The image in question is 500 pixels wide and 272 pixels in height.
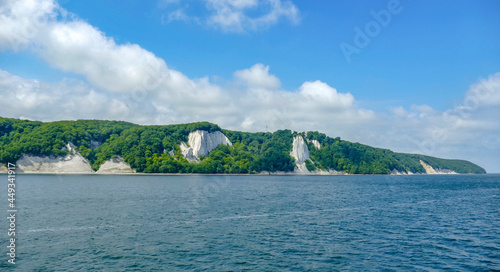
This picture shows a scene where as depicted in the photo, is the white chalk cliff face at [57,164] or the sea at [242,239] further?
the white chalk cliff face at [57,164]

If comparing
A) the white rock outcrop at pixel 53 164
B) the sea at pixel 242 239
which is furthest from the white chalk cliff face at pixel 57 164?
the sea at pixel 242 239

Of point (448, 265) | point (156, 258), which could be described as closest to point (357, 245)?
point (448, 265)

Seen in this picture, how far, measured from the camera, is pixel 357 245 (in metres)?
32.3

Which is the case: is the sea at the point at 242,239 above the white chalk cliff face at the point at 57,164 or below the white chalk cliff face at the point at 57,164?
below

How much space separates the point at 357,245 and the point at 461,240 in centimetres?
1306

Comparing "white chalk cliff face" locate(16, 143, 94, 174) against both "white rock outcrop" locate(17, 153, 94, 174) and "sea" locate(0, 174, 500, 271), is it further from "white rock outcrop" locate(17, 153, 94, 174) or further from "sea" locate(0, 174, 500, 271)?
"sea" locate(0, 174, 500, 271)

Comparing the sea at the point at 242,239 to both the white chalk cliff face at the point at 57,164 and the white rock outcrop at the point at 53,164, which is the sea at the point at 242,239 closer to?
the white rock outcrop at the point at 53,164

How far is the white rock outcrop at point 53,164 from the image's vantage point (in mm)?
175750

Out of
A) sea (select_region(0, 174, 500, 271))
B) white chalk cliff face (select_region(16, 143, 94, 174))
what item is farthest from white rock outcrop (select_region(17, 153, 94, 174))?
sea (select_region(0, 174, 500, 271))

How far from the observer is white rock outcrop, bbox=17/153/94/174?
176 meters

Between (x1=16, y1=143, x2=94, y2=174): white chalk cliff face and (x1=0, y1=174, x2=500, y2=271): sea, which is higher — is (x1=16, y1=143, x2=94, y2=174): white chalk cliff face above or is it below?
above

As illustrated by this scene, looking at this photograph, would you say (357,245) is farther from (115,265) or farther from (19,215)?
(19,215)

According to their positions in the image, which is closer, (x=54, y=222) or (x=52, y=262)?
(x=52, y=262)

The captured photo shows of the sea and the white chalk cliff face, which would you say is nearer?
the sea
